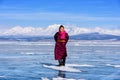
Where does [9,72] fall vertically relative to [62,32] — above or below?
below

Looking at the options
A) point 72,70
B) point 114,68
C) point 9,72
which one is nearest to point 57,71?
point 72,70

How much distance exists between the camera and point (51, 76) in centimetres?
1369

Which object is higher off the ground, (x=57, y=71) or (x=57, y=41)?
(x=57, y=41)

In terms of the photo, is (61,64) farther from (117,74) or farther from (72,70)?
(117,74)

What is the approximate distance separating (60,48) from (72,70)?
65.8 inches

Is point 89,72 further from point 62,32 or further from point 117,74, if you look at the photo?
point 62,32

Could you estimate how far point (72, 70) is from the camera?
1548 centimetres

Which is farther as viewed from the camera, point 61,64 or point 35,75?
point 61,64

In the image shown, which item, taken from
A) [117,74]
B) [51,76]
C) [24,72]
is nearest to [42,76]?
[51,76]

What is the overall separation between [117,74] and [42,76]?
2602 millimetres

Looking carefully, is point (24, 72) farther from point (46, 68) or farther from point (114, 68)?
point (114, 68)

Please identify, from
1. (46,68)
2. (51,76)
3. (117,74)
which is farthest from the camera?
(46,68)

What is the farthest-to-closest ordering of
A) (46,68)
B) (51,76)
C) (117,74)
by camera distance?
(46,68) < (117,74) < (51,76)

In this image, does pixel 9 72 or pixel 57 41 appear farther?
pixel 57 41
